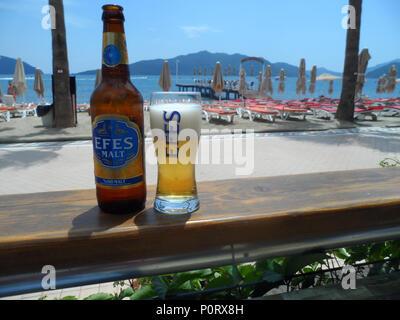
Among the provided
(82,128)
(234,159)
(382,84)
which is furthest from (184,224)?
(382,84)

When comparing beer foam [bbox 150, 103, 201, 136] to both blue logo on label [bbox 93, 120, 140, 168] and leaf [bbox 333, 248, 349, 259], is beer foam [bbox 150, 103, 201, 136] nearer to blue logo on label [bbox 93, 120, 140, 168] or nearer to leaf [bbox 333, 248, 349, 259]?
blue logo on label [bbox 93, 120, 140, 168]

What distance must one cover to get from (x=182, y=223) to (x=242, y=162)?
6.35m

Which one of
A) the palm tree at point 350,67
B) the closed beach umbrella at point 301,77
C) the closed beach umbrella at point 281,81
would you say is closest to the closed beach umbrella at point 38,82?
the palm tree at point 350,67

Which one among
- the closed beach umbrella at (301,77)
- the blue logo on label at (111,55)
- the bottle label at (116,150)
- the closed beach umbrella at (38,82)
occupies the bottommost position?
the bottle label at (116,150)

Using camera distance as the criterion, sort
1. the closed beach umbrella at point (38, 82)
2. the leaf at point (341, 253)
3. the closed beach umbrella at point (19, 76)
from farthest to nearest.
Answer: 1. the closed beach umbrella at point (38, 82)
2. the closed beach umbrella at point (19, 76)
3. the leaf at point (341, 253)

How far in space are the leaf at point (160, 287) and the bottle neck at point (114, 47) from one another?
0.76m

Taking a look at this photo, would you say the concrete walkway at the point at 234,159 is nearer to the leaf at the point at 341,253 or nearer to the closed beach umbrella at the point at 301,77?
the leaf at the point at 341,253

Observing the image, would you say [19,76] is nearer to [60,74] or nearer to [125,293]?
[60,74]

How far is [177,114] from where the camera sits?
915 millimetres

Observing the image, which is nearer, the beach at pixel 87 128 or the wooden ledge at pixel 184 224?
the wooden ledge at pixel 184 224

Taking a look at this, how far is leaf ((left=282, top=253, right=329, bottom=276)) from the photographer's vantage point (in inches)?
47.9

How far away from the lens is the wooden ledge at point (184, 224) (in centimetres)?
77

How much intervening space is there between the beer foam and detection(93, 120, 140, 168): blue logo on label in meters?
0.07
